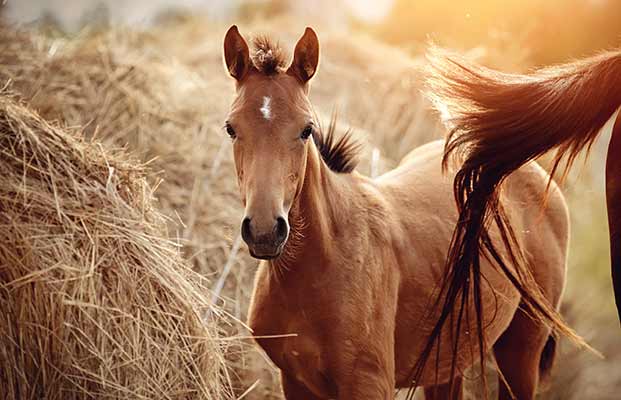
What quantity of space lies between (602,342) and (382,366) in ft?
11.4

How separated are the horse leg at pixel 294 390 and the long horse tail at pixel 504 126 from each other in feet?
1.45

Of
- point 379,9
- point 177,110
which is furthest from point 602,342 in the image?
point 379,9

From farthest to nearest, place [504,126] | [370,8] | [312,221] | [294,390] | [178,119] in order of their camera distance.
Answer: [370,8] < [178,119] < [294,390] < [312,221] < [504,126]

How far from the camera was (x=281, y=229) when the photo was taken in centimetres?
312

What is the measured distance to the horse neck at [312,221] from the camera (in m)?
3.57

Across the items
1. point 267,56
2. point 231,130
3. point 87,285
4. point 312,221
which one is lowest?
point 87,285

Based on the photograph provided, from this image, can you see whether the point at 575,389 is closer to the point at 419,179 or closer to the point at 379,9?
the point at 419,179

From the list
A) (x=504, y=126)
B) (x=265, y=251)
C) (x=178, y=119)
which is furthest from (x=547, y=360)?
(x=178, y=119)

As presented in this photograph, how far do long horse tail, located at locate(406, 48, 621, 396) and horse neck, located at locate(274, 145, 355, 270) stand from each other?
483mm

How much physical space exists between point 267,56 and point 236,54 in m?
0.12

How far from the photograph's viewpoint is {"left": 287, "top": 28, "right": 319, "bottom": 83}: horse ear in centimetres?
352

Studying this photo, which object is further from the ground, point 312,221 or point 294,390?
point 312,221

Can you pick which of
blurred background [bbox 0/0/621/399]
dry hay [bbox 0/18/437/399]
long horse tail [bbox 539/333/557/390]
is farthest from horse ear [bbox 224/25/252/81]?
long horse tail [bbox 539/333/557/390]

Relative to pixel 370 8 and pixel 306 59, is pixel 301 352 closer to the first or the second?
pixel 306 59
